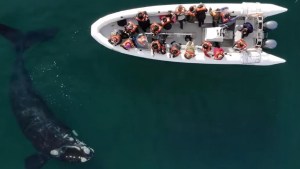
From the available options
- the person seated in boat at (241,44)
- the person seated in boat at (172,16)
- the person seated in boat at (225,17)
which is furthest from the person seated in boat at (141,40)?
the person seated in boat at (241,44)

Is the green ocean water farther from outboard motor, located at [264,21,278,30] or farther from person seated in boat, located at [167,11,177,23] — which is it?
person seated in boat, located at [167,11,177,23]

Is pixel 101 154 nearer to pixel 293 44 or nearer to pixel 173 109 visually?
pixel 173 109

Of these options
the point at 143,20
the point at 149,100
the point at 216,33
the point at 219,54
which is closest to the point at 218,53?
the point at 219,54

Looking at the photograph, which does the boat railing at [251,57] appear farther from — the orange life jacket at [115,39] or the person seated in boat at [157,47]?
the orange life jacket at [115,39]

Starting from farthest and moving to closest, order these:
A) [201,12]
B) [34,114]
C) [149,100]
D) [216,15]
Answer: [149,100], [34,114], [216,15], [201,12]

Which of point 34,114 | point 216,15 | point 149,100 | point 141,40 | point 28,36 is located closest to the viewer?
point 216,15

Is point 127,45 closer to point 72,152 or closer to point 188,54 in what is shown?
point 188,54

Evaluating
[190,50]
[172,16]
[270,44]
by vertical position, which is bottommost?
[190,50]

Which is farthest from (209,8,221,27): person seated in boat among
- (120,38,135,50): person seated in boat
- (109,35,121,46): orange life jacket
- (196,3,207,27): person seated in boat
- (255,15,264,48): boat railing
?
(109,35,121,46): orange life jacket
